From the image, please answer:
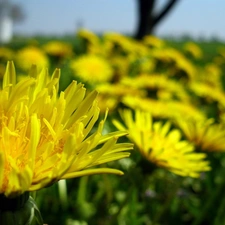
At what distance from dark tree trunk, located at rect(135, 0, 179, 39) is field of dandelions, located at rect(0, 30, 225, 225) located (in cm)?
779

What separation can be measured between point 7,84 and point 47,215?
72 centimetres

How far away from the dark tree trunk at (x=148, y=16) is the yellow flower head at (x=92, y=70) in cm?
783

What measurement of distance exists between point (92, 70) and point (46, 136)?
168 cm

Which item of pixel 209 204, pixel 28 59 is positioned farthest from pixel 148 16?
pixel 209 204

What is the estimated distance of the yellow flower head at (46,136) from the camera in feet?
1.62

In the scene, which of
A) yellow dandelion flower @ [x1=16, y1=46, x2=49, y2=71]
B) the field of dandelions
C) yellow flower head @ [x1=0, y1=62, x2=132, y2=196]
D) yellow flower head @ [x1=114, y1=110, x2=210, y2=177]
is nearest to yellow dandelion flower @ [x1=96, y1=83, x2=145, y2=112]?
the field of dandelions

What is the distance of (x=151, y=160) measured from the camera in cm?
95

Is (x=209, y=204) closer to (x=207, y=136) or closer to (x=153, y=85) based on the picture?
(x=207, y=136)

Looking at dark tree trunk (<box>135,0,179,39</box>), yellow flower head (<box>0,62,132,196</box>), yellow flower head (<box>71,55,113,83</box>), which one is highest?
yellow flower head (<box>0,62,132,196</box>)

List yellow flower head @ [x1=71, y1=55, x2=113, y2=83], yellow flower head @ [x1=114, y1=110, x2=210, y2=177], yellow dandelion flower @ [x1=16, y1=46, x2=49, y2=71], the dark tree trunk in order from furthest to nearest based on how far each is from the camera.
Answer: the dark tree trunk
yellow dandelion flower @ [x1=16, y1=46, x2=49, y2=71]
yellow flower head @ [x1=71, y1=55, x2=113, y2=83]
yellow flower head @ [x1=114, y1=110, x2=210, y2=177]

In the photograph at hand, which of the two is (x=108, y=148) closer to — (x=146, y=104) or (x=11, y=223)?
(x=11, y=223)

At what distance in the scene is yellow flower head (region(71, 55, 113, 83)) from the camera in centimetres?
216

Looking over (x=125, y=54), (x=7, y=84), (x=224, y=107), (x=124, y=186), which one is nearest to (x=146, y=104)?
(x=124, y=186)

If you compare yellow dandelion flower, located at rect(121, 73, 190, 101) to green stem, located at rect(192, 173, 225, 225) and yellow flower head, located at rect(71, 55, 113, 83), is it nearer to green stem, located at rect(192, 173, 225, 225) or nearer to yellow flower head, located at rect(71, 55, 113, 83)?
yellow flower head, located at rect(71, 55, 113, 83)
